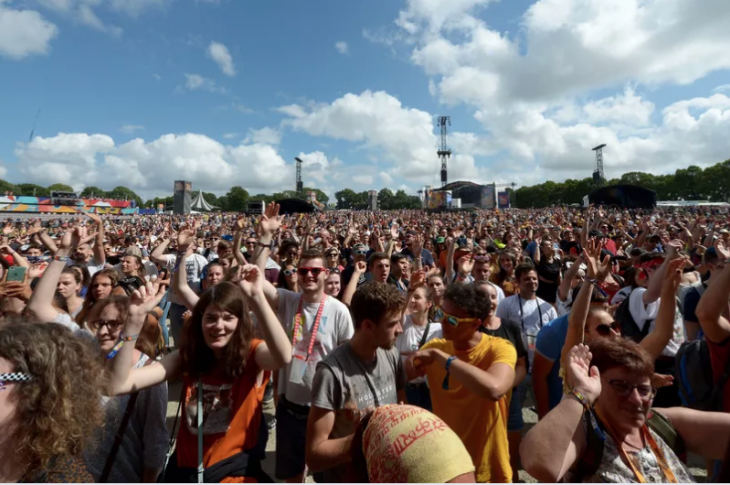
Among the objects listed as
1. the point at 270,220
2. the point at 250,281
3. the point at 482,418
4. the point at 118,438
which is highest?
the point at 270,220

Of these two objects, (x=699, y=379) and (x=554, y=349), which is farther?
(x=554, y=349)

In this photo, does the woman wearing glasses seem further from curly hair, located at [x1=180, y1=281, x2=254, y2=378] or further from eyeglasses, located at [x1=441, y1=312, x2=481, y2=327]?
curly hair, located at [x1=180, y1=281, x2=254, y2=378]

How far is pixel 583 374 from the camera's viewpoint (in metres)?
1.64

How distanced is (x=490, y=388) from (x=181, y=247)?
318 cm

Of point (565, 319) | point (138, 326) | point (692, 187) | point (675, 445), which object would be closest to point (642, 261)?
point (565, 319)

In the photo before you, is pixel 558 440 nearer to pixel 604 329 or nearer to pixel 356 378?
pixel 356 378

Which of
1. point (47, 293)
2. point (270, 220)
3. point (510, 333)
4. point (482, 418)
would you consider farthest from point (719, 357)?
point (47, 293)

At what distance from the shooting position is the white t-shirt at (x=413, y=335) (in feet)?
10.6

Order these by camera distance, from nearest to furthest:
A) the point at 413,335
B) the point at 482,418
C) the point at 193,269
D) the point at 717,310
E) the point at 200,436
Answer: the point at 200,436 < the point at 482,418 < the point at 717,310 < the point at 413,335 < the point at 193,269

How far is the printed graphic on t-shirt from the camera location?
1.95 metres

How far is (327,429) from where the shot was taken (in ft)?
6.10

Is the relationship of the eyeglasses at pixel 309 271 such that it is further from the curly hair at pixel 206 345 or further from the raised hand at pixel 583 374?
the raised hand at pixel 583 374

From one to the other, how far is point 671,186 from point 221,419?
117867 millimetres

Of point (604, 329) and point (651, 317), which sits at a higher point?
point (604, 329)
